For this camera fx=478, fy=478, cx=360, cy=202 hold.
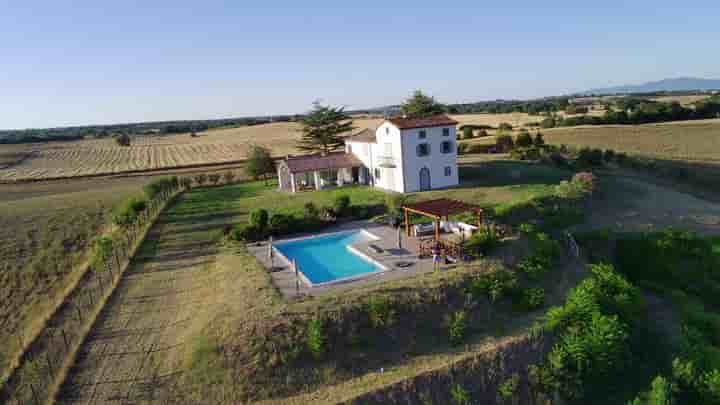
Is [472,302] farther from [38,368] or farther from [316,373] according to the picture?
[38,368]

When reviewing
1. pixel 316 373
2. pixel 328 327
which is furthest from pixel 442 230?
pixel 316 373

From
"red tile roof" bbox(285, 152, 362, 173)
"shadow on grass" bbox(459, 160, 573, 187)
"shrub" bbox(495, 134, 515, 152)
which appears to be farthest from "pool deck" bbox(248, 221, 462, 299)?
"shrub" bbox(495, 134, 515, 152)

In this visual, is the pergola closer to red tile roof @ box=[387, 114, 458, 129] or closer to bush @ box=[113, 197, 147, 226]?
red tile roof @ box=[387, 114, 458, 129]

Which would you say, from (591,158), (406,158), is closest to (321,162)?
(406,158)

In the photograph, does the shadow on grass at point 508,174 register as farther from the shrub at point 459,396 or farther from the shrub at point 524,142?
the shrub at point 459,396

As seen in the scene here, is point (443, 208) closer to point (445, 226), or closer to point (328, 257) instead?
point (445, 226)

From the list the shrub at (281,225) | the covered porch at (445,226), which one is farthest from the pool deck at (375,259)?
the shrub at (281,225)
